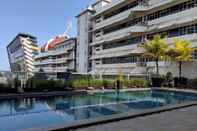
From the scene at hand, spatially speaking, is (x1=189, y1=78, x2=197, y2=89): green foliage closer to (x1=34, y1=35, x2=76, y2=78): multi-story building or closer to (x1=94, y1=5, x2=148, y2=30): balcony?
(x1=94, y1=5, x2=148, y2=30): balcony

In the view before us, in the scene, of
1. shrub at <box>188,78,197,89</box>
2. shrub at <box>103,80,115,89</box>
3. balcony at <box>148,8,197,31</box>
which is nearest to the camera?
shrub at <box>103,80,115,89</box>

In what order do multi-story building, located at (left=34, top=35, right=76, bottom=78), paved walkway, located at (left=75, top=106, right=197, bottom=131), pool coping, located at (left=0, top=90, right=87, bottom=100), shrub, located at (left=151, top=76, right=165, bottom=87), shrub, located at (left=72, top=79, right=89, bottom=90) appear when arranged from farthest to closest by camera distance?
multi-story building, located at (left=34, top=35, right=76, bottom=78)
shrub, located at (left=151, top=76, right=165, bottom=87)
shrub, located at (left=72, top=79, right=89, bottom=90)
pool coping, located at (left=0, top=90, right=87, bottom=100)
paved walkway, located at (left=75, top=106, right=197, bottom=131)

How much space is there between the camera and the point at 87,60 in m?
53.2

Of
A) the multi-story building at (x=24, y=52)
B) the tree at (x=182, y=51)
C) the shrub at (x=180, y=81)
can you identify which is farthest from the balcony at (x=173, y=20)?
the multi-story building at (x=24, y=52)

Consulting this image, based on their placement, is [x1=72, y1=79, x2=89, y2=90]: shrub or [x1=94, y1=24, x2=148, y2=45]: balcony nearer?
[x1=72, y1=79, x2=89, y2=90]: shrub

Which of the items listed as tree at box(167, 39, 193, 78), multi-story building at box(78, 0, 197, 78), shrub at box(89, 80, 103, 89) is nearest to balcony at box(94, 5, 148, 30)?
multi-story building at box(78, 0, 197, 78)

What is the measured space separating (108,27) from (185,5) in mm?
18200

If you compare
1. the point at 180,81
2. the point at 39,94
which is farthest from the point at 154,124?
the point at 180,81

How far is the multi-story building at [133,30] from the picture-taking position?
3061 centimetres

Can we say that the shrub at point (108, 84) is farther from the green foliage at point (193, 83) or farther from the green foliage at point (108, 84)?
Result: the green foliage at point (193, 83)

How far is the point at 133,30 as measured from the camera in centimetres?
3788

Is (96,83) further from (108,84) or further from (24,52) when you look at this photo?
(24,52)

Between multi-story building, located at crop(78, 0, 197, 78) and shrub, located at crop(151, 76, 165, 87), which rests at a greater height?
multi-story building, located at crop(78, 0, 197, 78)

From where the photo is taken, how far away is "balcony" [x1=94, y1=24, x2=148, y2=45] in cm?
3734
